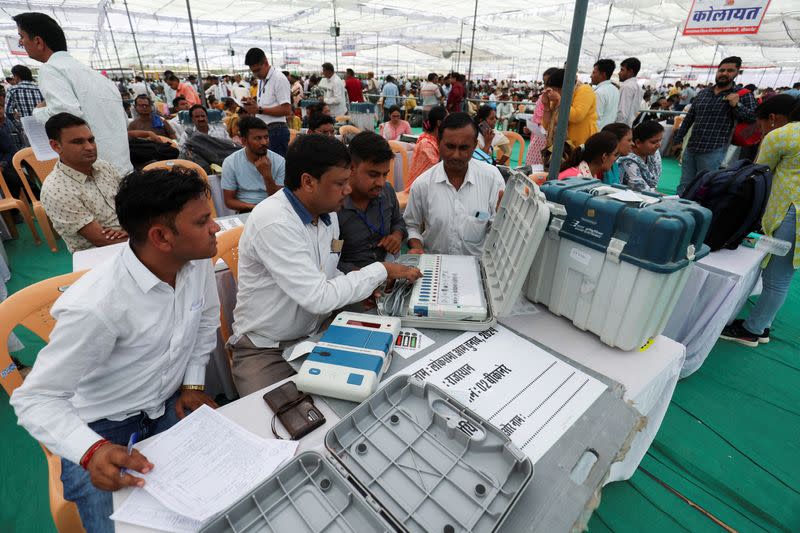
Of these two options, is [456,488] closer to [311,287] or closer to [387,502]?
[387,502]

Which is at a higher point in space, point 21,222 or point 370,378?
point 370,378

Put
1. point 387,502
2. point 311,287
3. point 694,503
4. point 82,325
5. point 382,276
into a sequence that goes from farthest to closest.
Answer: point 694,503 → point 382,276 → point 311,287 → point 82,325 → point 387,502

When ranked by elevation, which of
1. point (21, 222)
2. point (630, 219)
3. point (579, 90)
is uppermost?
point (579, 90)

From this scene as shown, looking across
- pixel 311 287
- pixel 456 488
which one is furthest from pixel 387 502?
pixel 311 287

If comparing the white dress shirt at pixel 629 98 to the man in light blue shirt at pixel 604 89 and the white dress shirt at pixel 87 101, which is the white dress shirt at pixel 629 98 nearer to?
the man in light blue shirt at pixel 604 89

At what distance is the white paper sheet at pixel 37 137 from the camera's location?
336 cm

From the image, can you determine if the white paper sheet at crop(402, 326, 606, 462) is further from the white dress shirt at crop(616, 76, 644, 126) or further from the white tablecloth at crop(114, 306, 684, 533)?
the white dress shirt at crop(616, 76, 644, 126)

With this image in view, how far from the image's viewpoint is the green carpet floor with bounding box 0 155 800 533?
1689 millimetres

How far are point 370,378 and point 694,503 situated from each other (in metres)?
1.84

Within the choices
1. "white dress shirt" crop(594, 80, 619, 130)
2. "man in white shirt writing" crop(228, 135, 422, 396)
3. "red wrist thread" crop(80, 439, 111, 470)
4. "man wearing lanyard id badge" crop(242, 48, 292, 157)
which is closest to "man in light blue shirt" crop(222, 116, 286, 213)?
"man wearing lanyard id badge" crop(242, 48, 292, 157)

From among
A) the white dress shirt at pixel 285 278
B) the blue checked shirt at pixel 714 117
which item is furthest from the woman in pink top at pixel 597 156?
the blue checked shirt at pixel 714 117

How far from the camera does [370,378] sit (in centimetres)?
106

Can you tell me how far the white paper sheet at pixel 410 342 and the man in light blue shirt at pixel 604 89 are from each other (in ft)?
14.3

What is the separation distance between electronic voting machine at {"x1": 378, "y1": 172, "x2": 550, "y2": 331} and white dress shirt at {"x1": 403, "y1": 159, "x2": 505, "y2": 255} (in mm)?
566
